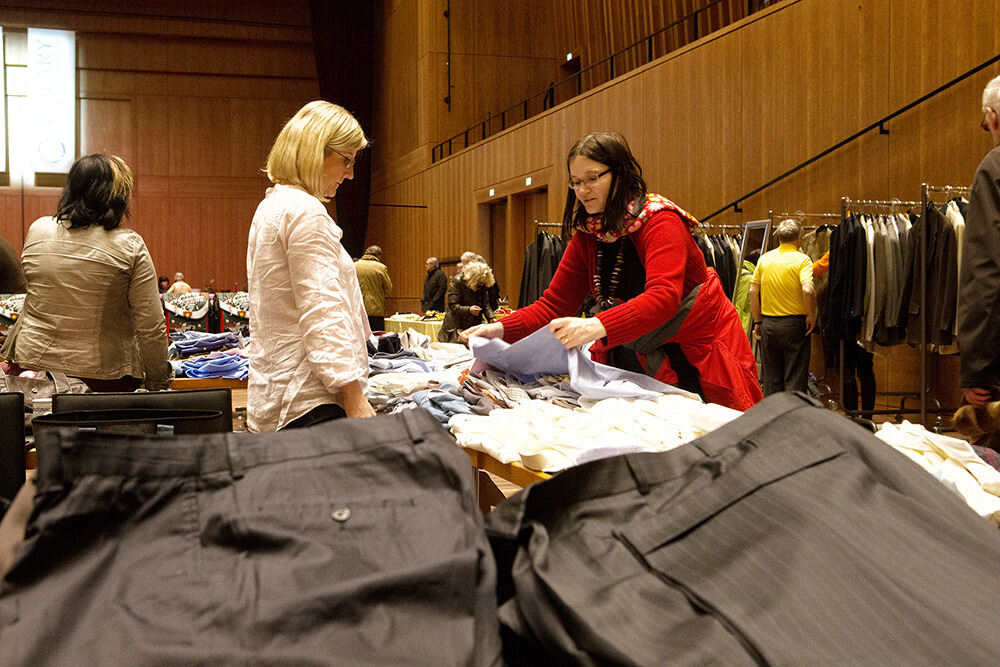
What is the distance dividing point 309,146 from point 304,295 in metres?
0.36

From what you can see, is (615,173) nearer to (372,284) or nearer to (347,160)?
(347,160)

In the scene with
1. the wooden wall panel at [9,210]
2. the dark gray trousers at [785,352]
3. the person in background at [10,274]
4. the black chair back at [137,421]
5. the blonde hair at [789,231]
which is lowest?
the dark gray trousers at [785,352]

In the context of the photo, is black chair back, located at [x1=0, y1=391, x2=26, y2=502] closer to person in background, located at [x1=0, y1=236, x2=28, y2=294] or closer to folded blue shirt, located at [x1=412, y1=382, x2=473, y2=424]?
folded blue shirt, located at [x1=412, y1=382, x2=473, y2=424]

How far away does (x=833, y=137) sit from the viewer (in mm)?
6559

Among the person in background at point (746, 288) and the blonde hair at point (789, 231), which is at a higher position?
the blonde hair at point (789, 231)

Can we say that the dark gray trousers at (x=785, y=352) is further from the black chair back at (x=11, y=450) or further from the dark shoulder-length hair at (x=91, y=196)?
the black chair back at (x=11, y=450)

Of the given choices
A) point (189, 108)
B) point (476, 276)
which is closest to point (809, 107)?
point (476, 276)

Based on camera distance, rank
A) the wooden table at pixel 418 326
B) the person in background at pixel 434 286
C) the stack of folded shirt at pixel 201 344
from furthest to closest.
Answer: the person in background at pixel 434 286, the wooden table at pixel 418 326, the stack of folded shirt at pixel 201 344

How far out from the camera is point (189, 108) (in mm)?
18266

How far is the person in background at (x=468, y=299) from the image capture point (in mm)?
8008

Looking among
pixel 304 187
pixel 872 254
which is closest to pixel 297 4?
pixel 872 254

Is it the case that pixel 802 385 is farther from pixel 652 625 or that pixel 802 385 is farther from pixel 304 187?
pixel 652 625

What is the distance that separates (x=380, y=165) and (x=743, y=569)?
730 inches

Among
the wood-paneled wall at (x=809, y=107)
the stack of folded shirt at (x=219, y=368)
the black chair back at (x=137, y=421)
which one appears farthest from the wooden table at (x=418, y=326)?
the black chair back at (x=137, y=421)
